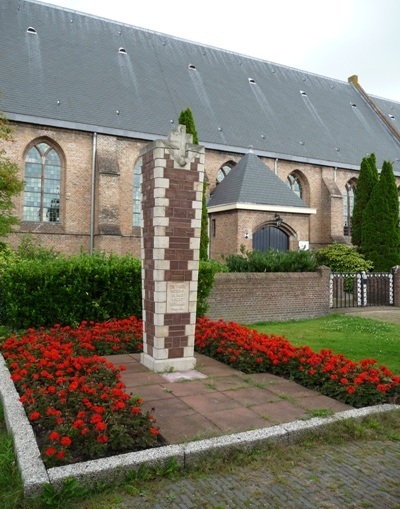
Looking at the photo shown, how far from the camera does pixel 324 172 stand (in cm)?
2638

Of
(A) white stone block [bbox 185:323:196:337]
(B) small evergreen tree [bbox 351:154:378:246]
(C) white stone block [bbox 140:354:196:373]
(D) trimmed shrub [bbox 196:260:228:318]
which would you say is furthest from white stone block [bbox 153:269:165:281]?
(B) small evergreen tree [bbox 351:154:378:246]

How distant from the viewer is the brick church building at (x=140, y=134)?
63.4 ft

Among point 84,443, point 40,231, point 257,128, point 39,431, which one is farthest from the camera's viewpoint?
point 257,128

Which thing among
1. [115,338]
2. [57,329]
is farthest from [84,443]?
[57,329]

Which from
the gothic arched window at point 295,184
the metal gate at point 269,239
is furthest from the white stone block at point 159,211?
the gothic arched window at point 295,184

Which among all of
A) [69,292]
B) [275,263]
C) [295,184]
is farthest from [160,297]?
[295,184]

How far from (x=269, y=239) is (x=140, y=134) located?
Answer: 7.67 metres

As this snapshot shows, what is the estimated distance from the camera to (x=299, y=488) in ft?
11.2

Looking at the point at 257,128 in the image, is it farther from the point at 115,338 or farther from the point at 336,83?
the point at 115,338

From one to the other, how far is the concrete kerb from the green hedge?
448 cm

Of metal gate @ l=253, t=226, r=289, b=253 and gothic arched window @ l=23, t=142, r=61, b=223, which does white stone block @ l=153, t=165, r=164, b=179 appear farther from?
gothic arched window @ l=23, t=142, r=61, b=223

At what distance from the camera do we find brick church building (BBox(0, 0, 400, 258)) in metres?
19.3

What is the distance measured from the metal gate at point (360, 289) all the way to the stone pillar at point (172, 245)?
31.8 ft

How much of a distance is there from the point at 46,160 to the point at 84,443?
18.0 m
